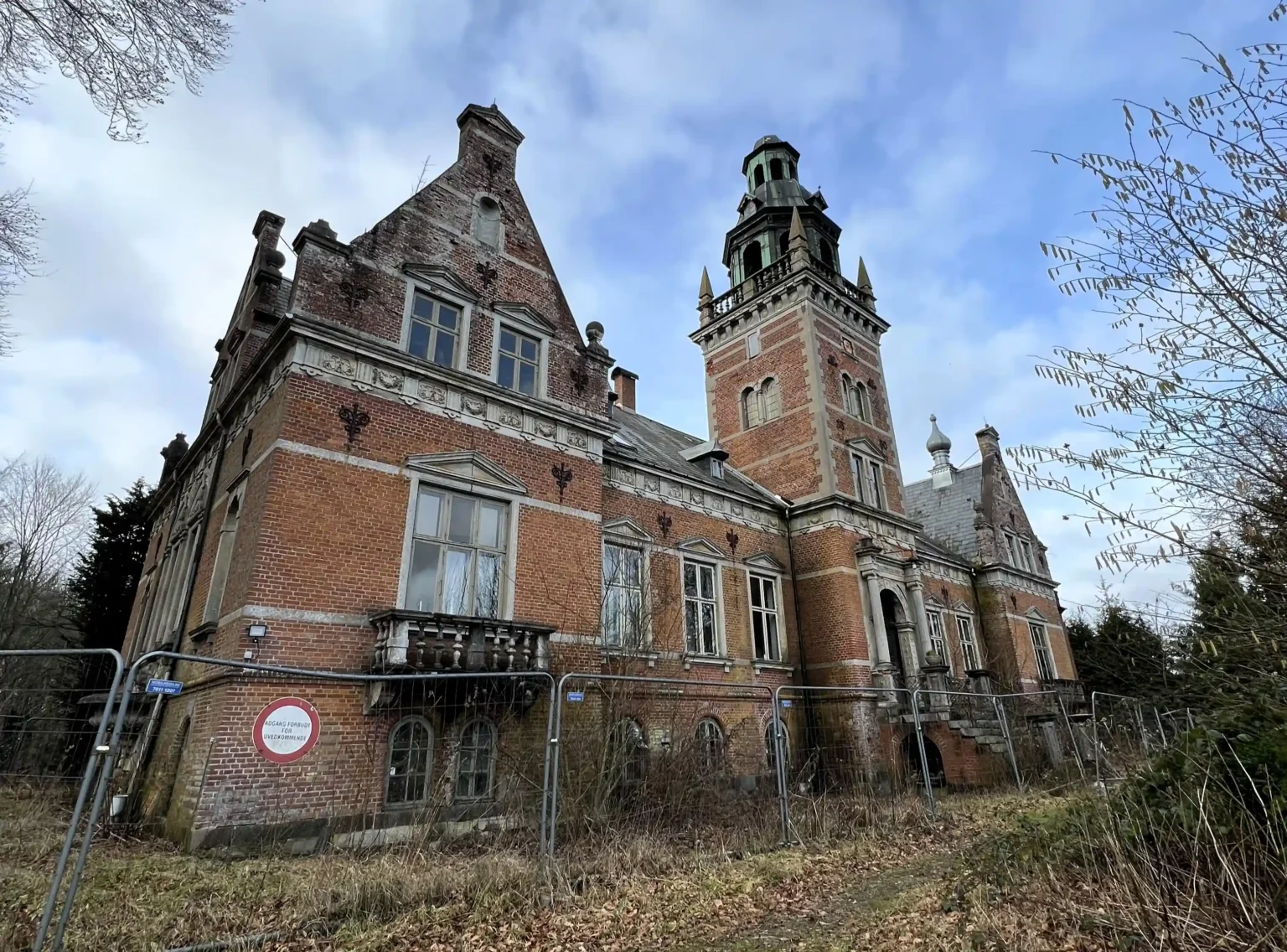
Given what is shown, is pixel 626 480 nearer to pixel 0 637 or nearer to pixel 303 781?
pixel 303 781

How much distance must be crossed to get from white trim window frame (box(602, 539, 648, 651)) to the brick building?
8 cm

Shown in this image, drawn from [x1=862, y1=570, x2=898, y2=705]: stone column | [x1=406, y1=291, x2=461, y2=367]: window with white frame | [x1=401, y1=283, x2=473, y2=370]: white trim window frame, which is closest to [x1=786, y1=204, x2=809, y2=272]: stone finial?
[x1=862, y1=570, x2=898, y2=705]: stone column

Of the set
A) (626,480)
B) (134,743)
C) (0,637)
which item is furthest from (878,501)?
(0,637)

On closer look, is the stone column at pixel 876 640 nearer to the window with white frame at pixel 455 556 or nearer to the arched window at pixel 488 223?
the window with white frame at pixel 455 556

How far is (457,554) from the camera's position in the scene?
12.6m

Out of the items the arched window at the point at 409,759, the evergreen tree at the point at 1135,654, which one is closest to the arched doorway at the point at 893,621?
the arched window at the point at 409,759

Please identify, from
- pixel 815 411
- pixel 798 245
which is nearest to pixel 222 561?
pixel 815 411

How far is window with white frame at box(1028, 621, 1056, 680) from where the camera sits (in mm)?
Result: 29922

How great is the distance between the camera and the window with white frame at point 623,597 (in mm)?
13930

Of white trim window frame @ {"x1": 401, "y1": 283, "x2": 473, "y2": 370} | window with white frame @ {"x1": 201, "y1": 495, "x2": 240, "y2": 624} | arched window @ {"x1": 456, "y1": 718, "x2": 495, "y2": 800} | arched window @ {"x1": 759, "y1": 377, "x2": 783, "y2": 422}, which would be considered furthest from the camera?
arched window @ {"x1": 759, "y1": 377, "x2": 783, "y2": 422}

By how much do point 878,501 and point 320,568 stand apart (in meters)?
18.2

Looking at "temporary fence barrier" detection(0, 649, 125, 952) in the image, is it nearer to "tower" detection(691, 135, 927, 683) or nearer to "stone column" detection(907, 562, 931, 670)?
"tower" detection(691, 135, 927, 683)

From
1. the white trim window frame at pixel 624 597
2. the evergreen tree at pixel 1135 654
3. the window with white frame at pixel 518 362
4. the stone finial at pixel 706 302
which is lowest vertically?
the evergreen tree at pixel 1135 654

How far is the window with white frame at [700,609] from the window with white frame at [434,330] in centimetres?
815
